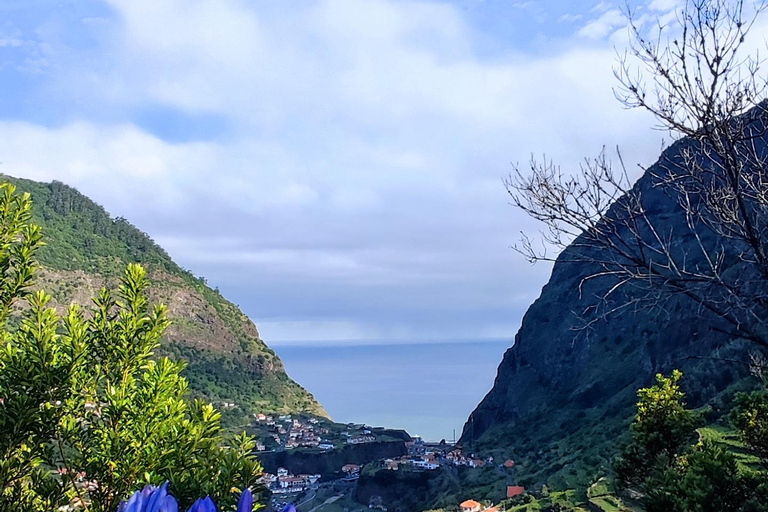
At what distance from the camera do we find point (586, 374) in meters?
54.8

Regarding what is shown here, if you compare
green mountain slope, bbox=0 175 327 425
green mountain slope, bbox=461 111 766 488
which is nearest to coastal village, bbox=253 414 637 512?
green mountain slope, bbox=461 111 766 488

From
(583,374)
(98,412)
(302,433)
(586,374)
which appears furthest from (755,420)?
(302,433)

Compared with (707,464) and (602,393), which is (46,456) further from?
(602,393)

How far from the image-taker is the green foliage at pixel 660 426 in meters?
8.94

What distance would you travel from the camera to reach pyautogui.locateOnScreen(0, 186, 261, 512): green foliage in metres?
2.61

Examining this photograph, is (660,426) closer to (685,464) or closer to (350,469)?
(685,464)

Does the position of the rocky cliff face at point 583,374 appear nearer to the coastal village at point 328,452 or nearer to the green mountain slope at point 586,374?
the green mountain slope at point 586,374

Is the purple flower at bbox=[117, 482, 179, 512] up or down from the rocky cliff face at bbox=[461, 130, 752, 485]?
down

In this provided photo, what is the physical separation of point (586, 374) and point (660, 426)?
1915 inches

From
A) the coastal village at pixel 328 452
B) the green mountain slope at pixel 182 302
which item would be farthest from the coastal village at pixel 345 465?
the green mountain slope at pixel 182 302

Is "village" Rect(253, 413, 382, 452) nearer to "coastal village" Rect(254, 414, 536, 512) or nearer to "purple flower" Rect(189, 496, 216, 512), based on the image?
"coastal village" Rect(254, 414, 536, 512)

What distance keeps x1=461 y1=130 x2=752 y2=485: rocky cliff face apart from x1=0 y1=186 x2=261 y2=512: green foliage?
24855 millimetres

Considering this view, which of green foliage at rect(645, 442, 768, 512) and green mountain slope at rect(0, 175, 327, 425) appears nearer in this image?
green foliage at rect(645, 442, 768, 512)

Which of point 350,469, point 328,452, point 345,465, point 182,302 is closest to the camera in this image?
point 350,469
